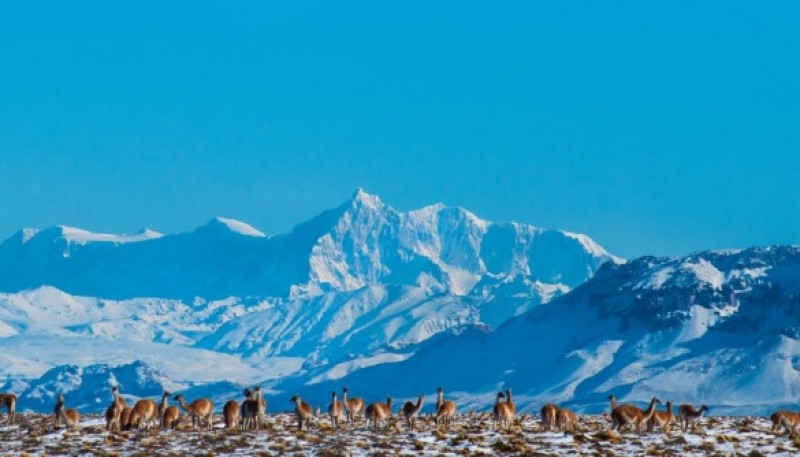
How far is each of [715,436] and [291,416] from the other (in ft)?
76.1

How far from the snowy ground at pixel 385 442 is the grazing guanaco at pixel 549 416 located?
62 cm

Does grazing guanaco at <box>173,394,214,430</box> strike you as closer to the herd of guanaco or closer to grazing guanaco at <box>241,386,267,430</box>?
the herd of guanaco

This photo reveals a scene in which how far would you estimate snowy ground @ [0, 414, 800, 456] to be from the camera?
55.0 meters

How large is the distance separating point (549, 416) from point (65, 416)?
1976 centimetres

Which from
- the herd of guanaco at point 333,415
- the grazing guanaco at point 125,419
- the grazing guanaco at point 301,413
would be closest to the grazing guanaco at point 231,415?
the herd of guanaco at point 333,415

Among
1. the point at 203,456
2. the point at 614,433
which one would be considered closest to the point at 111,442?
the point at 203,456

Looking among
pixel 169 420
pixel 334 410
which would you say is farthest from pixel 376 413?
pixel 169 420

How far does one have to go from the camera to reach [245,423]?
6175 cm

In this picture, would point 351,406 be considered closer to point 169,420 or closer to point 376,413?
point 376,413

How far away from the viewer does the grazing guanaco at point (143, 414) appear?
2415 inches

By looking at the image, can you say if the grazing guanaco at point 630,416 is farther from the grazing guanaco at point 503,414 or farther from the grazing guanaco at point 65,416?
the grazing guanaco at point 65,416

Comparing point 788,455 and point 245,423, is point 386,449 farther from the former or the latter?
point 788,455

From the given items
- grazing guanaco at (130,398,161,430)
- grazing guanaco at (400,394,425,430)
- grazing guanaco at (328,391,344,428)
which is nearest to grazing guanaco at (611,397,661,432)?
grazing guanaco at (400,394,425,430)

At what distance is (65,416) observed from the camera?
62.9m
